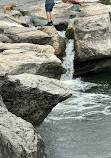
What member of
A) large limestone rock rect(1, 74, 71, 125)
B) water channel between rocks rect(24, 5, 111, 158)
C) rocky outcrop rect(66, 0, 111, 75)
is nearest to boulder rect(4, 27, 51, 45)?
rocky outcrop rect(66, 0, 111, 75)

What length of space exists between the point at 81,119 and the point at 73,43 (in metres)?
6.90

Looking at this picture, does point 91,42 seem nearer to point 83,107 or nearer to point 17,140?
point 83,107

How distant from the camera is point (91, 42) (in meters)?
19.2

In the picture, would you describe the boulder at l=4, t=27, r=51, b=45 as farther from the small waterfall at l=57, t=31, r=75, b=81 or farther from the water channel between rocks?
the water channel between rocks

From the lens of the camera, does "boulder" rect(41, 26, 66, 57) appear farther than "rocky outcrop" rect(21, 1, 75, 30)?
No

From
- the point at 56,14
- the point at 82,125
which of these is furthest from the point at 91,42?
the point at 56,14

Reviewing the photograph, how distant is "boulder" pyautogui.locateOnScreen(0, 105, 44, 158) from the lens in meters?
7.73

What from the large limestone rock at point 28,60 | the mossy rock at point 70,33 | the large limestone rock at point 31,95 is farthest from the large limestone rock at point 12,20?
the large limestone rock at point 31,95

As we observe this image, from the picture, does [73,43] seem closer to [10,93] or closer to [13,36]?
[13,36]

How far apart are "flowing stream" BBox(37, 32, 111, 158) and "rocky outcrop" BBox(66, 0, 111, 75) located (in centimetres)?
111

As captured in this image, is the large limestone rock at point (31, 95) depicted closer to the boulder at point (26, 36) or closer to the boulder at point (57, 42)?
the boulder at point (26, 36)

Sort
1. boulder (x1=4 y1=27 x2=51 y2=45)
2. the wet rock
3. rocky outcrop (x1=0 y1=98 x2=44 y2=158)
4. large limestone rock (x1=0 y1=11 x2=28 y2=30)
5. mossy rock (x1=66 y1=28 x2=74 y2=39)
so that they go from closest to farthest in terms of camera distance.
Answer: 1. rocky outcrop (x1=0 y1=98 x2=44 y2=158)
2. boulder (x1=4 y1=27 x2=51 y2=45)
3. large limestone rock (x1=0 y1=11 x2=28 y2=30)
4. mossy rock (x1=66 y1=28 x2=74 y2=39)
5. the wet rock

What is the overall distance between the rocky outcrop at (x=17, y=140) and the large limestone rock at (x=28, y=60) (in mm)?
5675

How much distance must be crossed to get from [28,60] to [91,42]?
4.66 m
